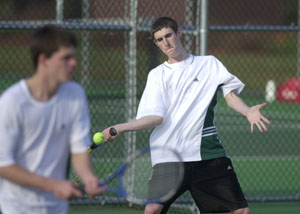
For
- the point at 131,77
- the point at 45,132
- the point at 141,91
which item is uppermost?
the point at 45,132

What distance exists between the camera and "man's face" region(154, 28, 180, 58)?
193 inches

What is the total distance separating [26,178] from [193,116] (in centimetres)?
201

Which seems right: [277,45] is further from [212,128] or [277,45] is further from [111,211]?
[212,128]

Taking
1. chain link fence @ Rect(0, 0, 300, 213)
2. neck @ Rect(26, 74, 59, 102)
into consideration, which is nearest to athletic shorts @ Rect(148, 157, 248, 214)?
chain link fence @ Rect(0, 0, 300, 213)

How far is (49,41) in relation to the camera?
3.13 m

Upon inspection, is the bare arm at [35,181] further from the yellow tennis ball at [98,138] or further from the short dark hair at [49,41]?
the yellow tennis ball at [98,138]

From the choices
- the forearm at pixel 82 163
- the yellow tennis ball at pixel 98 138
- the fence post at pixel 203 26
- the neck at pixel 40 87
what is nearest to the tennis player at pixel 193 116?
the yellow tennis ball at pixel 98 138

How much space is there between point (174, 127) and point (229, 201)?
614 mm

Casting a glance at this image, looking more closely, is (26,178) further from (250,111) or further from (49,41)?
(250,111)

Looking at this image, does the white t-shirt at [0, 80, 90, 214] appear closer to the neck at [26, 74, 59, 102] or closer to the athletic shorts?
the neck at [26, 74, 59, 102]

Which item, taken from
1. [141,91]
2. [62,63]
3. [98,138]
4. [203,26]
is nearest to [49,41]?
[62,63]

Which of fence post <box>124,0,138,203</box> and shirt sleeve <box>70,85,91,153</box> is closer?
shirt sleeve <box>70,85,91,153</box>

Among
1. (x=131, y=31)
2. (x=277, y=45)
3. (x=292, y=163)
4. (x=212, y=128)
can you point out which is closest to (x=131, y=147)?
(x=131, y=31)

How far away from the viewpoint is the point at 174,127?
4.91m
